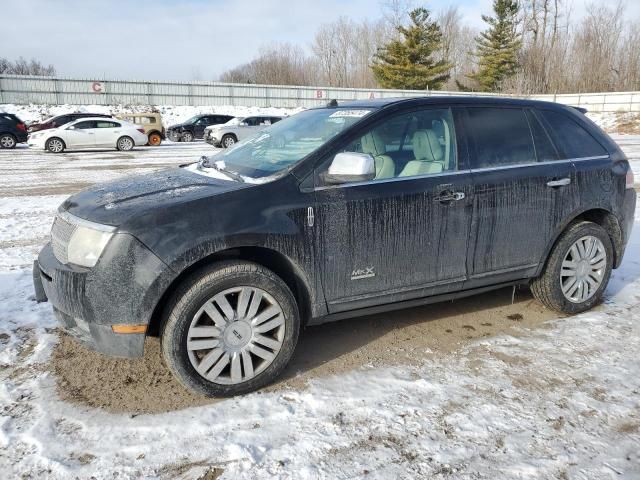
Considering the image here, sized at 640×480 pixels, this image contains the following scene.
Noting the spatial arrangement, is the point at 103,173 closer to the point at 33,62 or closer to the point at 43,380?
the point at 43,380

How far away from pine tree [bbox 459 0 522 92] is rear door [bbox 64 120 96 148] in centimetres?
4958

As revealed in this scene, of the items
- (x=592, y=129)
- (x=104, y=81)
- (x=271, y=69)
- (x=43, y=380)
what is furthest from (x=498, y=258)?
(x=271, y=69)

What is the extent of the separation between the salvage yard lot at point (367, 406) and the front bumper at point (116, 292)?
1.49ft

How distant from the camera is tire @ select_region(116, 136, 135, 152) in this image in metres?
21.5

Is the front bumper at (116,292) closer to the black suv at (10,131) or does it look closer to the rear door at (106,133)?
the rear door at (106,133)

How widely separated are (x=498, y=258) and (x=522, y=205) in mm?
445

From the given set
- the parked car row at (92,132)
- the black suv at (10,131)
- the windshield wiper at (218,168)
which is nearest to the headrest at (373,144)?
the windshield wiper at (218,168)

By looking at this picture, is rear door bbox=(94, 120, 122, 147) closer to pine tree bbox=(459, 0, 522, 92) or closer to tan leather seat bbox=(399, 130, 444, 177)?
tan leather seat bbox=(399, 130, 444, 177)

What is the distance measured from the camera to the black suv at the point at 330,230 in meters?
2.95

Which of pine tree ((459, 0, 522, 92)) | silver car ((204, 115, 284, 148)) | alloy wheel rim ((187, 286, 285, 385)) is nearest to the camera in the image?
alloy wheel rim ((187, 286, 285, 385))

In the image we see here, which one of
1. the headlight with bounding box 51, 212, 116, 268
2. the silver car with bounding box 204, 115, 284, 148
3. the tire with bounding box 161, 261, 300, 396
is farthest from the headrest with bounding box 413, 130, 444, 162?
the silver car with bounding box 204, 115, 284, 148

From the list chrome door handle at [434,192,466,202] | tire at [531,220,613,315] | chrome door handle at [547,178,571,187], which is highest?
chrome door handle at [547,178,571,187]

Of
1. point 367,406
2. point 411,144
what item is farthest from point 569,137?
point 367,406

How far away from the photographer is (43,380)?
11.0 ft
